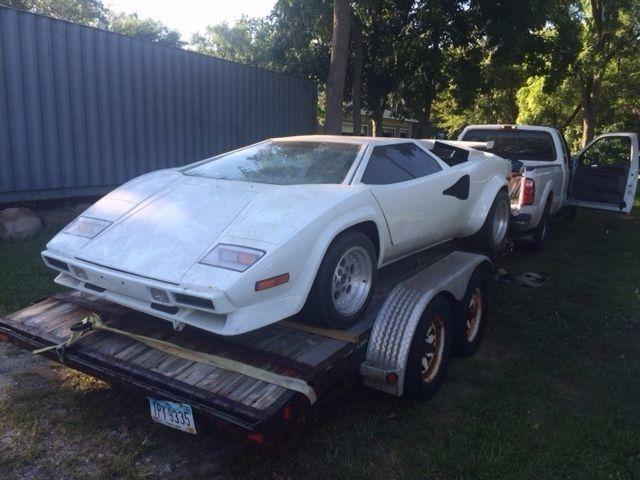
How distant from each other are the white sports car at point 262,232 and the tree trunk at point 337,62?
18.0ft

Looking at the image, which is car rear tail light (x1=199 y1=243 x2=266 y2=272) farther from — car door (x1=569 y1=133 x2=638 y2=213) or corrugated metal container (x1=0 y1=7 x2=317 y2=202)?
car door (x1=569 y1=133 x2=638 y2=213)

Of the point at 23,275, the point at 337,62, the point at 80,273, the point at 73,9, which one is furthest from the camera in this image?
the point at 73,9

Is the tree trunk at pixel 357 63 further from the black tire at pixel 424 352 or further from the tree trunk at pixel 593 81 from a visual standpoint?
the black tire at pixel 424 352

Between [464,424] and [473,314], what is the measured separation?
1.24 metres

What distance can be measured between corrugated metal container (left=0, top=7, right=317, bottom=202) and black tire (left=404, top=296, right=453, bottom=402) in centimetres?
651

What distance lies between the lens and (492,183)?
5.50 m

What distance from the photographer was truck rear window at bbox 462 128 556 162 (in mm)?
8336

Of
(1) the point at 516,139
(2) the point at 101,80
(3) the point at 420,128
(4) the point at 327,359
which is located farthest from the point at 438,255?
(3) the point at 420,128

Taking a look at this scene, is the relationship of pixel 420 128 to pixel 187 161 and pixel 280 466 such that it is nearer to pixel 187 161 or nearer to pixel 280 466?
pixel 187 161

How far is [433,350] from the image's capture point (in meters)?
3.64

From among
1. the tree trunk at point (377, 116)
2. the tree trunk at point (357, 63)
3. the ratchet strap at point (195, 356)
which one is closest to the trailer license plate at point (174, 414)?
the ratchet strap at point (195, 356)

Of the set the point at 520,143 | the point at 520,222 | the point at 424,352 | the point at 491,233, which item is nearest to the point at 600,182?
the point at 520,143

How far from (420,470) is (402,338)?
71 centimetres

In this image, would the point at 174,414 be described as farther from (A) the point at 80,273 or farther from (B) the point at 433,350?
(B) the point at 433,350
